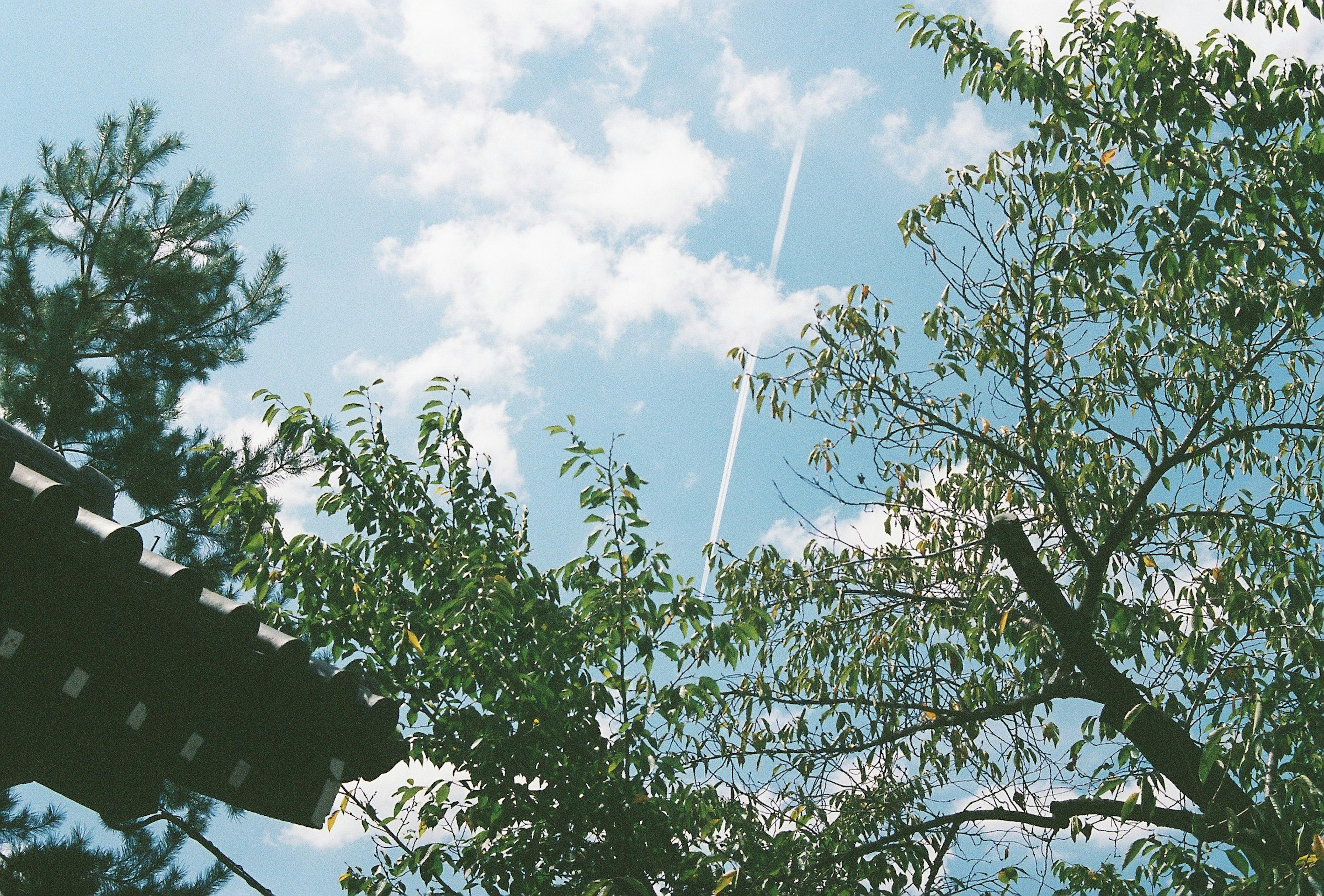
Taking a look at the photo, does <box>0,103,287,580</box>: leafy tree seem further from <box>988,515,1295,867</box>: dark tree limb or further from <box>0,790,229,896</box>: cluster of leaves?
<box>988,515,1295,867</box>: dark tree limb

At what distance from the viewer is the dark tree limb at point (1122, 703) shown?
498 centimetres

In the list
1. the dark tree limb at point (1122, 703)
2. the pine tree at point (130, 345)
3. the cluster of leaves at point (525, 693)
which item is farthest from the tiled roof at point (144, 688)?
the pine tree at point (130, 345)

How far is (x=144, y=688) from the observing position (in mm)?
3551

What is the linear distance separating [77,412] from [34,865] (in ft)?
18.9

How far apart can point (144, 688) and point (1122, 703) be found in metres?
5.80

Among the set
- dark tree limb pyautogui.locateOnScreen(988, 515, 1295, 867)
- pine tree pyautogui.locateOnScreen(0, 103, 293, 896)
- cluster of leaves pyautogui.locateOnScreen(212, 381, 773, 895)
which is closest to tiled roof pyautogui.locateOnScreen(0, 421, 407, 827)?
cluster of leaves pyautogui.locateOnScreen(212, 381, 773, 895)

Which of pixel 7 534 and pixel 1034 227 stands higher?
pixel 1034 227

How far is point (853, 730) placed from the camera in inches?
259

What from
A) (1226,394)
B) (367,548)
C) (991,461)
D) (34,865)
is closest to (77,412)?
(34,865)

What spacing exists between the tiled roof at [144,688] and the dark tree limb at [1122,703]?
145 inches

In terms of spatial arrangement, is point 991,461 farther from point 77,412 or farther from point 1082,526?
point 77,412

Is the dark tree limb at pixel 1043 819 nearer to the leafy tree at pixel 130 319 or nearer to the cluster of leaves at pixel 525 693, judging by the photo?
the cluster of leaves at pixel 525 693

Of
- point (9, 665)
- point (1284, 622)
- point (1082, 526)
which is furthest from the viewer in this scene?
point (1082, 526)

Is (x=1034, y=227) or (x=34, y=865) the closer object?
(x=1034, y=227)
